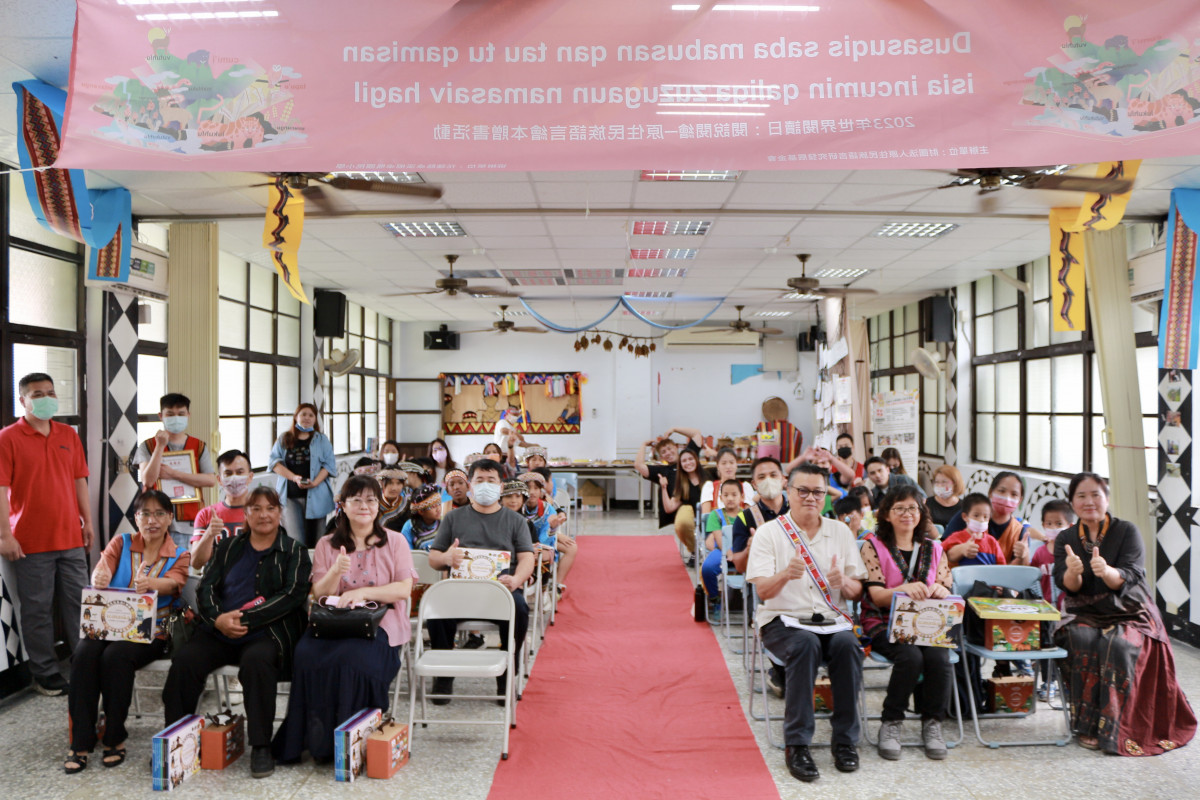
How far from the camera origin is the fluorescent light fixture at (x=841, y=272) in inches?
346

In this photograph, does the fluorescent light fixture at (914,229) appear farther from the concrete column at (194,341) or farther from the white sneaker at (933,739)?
the concrete column at (194,341)

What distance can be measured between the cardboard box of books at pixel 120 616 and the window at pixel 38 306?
1.48 m

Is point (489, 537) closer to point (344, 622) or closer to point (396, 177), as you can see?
point (344, 622)

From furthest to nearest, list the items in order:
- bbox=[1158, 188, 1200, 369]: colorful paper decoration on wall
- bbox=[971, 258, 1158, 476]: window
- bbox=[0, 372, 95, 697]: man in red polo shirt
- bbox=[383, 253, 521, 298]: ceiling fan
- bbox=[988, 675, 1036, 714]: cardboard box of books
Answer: bbox=[383, 253, 521, 298]: ceiling fan, bbox=[971, 258, 1158, 476]: window, bbox=[1158, 188, 1200, 369]: colorful paper decoration on wall, bbox=[0, 372, 95, 697]: man in red polo shirt, bbox=[988, 675, 1036, 714]: cardboard box of books

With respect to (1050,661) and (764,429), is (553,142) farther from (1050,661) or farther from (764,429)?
(764,429)

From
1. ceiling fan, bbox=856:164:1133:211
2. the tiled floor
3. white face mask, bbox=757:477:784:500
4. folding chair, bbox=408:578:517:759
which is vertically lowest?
the tiled floor

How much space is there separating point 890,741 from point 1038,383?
6.12 metres

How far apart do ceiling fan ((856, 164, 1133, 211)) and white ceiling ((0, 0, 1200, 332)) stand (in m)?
0.30

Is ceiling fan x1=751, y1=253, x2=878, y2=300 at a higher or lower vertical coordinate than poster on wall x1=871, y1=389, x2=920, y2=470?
higher

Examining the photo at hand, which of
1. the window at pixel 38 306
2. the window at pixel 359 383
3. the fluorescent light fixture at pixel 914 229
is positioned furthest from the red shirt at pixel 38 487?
the fluorescent light fixture at pixel 914 229

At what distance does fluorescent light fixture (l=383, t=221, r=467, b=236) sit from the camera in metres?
6.71

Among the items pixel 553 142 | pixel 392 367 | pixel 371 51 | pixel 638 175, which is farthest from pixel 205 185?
pixel 392 367

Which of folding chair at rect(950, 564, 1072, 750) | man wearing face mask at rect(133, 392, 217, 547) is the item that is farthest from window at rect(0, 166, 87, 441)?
folding chair at rect(950, 564, 1072, 750)

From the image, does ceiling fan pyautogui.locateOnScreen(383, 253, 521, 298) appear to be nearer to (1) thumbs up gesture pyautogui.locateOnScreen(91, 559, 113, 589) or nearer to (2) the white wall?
(2) the white wall
